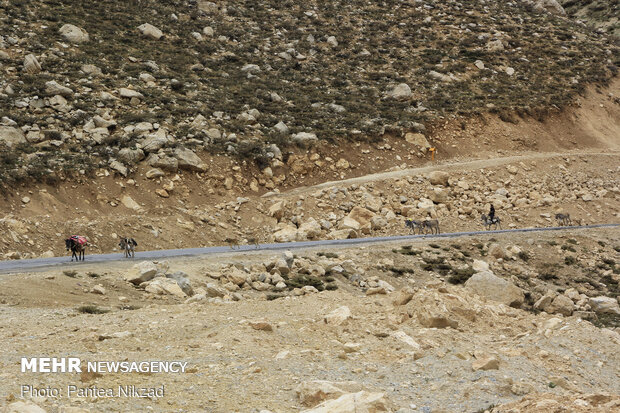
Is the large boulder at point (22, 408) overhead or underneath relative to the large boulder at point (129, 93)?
overhead

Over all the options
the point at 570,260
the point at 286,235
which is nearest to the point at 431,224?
the point at 570,260

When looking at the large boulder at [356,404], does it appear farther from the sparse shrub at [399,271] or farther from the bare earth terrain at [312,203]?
the sparse shrub at [399,271]

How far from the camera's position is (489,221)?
35.4 meters

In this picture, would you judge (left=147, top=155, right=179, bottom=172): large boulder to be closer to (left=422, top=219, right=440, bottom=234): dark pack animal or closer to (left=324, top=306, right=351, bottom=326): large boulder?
(left=422, top=219, right=440, bottom=234): dark pack animal

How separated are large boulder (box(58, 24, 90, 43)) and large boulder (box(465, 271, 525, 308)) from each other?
Result: 112 feet

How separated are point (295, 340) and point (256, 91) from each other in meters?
35.3

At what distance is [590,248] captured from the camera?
31906 millimetres

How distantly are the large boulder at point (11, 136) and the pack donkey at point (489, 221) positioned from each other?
2390 cm

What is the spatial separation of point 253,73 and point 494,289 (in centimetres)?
3257

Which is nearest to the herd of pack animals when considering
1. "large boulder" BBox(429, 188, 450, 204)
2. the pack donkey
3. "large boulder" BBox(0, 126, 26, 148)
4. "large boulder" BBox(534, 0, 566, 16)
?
the pack donkey

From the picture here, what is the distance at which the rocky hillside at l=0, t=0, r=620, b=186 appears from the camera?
120ft

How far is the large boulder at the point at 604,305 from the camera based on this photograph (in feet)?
80.4

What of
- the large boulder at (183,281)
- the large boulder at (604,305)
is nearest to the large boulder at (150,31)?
the large boulder at (183,281)

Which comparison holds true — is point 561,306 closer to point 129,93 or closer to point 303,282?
point 303,282
